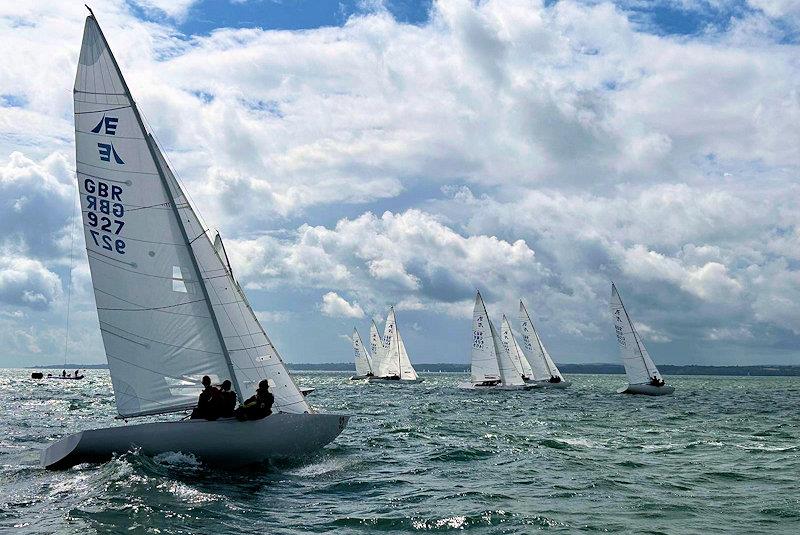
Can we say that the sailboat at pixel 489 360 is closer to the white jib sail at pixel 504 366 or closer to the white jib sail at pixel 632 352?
the white jib sail at pixel 504 366

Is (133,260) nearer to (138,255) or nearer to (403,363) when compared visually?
(138,255)

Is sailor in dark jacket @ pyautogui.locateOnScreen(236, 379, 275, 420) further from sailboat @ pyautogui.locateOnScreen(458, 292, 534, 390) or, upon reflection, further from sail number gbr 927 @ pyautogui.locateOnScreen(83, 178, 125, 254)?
sailboat @ pyautogui.locateOnScreen(458, 292, 534, 390)

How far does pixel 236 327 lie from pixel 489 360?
4439cm

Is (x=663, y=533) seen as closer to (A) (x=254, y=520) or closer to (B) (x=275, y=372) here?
(A) (x=254, y=520)

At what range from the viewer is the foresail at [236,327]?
17.4 meters

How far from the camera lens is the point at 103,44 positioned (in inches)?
638

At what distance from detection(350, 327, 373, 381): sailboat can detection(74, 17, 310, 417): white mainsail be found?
259 ft

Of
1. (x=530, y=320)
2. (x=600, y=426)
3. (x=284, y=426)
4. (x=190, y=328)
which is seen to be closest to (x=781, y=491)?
(x=284, y=426)

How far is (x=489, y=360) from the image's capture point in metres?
60.4

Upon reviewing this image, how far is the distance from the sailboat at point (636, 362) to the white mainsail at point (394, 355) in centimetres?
3233

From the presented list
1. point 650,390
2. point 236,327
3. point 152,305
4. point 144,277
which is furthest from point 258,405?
point 650,390

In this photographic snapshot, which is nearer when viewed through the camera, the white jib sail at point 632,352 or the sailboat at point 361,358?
the white jib sail at point 632,352

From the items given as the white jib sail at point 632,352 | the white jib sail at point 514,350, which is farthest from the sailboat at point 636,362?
the white jib sail at point 514,350

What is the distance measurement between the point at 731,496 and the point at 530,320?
54.4 meters
